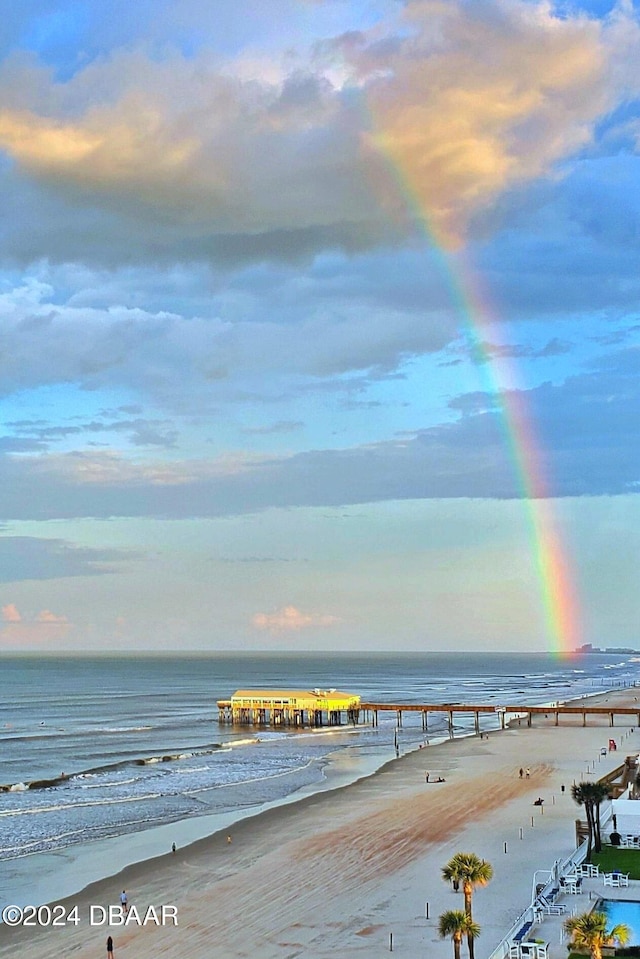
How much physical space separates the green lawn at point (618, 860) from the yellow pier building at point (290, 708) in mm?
68439

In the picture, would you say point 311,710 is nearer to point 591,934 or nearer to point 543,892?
point 543,892

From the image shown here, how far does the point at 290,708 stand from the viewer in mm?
103062

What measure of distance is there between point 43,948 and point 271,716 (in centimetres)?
7992

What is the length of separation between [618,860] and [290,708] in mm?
72695

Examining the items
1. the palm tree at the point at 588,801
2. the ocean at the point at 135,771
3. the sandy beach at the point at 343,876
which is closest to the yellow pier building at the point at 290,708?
the ocean at the point at 135,771

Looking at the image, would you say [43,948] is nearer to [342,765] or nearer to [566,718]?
[342,765]

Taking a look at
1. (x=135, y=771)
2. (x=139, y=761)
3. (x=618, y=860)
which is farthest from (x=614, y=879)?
(x=139, y=761)

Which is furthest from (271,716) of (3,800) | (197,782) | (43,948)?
(43,948)

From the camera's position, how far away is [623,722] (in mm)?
91500

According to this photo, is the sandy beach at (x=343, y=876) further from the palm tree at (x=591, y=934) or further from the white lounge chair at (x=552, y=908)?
the palm tree at (x=591, y=934)

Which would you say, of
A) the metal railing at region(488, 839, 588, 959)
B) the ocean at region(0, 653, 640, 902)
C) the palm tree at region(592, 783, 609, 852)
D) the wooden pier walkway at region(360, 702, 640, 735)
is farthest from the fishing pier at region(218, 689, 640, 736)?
the metal railing at region(488, 839, 588, 959)

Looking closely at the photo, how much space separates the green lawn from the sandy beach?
249cm

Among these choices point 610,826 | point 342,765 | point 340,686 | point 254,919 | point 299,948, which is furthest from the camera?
point 340,686

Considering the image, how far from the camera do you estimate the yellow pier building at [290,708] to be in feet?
334
